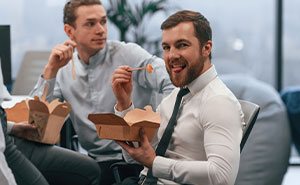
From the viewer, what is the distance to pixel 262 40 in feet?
16.2

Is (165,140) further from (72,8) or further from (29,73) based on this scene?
(29,73)

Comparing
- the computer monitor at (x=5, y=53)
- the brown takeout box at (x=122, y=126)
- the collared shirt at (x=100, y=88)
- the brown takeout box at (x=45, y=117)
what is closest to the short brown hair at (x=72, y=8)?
the collared shirt at (x=100, y=88)

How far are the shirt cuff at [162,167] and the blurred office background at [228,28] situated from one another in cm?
365

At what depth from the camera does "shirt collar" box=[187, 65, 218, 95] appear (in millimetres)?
1384

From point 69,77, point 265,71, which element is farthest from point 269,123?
point 265,71

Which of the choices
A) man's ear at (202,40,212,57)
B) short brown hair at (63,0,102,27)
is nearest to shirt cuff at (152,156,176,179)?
man's ear at (202,40,212,57)

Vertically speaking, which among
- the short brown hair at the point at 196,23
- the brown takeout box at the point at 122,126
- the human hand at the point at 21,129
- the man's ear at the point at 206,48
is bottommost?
the human hand at the point at 21,129

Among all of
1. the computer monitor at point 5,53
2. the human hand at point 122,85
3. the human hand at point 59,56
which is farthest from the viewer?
the computer monitor at point 5,53

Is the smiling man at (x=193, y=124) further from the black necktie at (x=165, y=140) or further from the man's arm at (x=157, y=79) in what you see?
the man's arm at (x=157, y=79)

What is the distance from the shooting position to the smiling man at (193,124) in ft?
4.02

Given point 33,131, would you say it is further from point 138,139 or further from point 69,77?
point 138,139

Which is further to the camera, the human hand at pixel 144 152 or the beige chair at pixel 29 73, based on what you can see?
the beige chair at pixel 29 73

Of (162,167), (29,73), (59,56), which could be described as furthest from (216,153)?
(29,73)

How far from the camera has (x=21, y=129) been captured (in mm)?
1906
